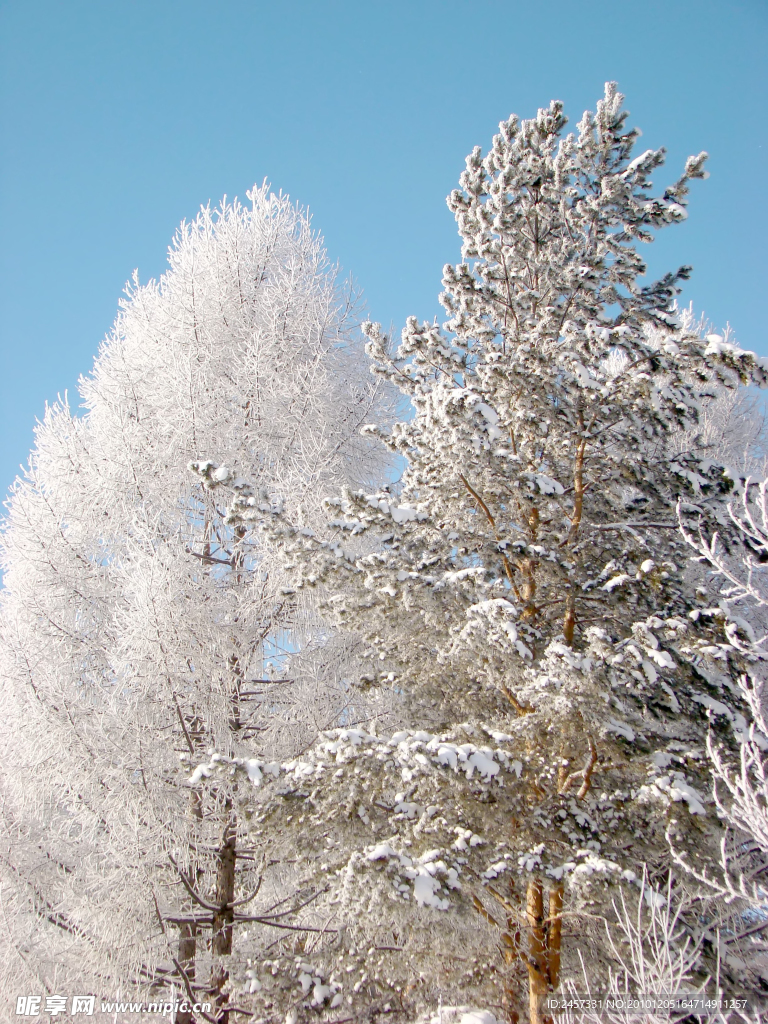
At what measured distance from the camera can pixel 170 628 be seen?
5.36 meters

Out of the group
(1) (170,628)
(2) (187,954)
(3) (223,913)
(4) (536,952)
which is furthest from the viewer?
(2) (187,954)

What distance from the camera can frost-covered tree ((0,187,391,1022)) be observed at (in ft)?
17.4

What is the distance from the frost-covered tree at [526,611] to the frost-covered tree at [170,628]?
2.58 ft

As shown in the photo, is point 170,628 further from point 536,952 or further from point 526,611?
point 536,952

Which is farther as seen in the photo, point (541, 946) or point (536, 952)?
point (541, 946)

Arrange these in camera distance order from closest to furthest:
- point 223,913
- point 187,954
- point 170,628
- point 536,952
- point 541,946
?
1. point 536,952
2. point 541,946
3. point 170,628
4. point 223,913
5. point 187,954

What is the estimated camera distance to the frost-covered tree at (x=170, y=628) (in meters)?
5.29

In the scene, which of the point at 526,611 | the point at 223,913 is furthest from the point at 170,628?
the point at 526,611

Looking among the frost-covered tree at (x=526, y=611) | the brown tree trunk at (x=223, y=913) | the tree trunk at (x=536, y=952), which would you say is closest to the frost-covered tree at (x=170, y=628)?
the brown tree trunk at (x=223, y=913)

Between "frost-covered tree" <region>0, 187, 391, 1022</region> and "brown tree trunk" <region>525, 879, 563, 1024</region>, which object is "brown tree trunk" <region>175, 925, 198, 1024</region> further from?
"brown tree trunk" <region>525, 879, 563, 1024</region>

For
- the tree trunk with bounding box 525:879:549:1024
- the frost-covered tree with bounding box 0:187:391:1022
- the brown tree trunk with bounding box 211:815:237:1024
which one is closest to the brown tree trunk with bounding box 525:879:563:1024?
the tree trunk with bounding box 525:879:549:1024

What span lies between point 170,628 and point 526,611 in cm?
316

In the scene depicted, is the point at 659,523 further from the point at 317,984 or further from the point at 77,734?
the point at 77,734

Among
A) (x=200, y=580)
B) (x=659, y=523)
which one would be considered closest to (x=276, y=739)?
(x=200, y=580)
